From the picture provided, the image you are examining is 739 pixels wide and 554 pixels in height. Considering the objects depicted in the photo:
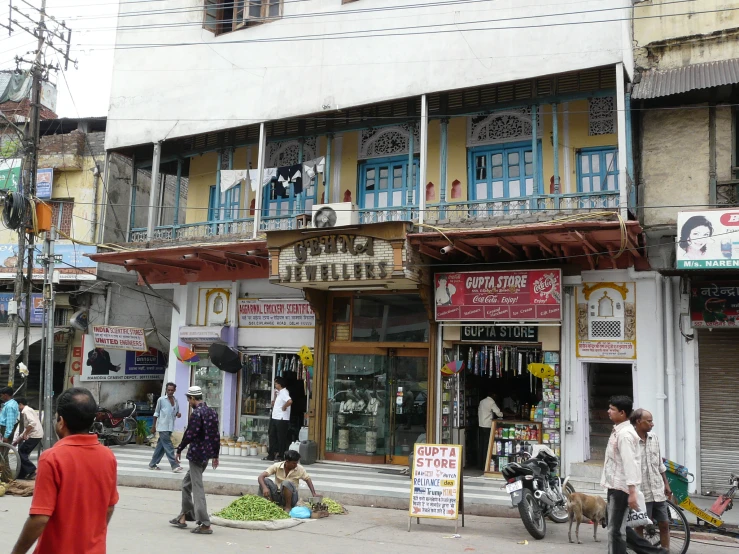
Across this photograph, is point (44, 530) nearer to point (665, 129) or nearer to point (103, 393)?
point (665, 129)

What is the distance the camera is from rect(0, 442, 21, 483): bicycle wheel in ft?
38.2

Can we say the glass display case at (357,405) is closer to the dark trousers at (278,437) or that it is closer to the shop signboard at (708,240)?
the dark trousers at (278,437)

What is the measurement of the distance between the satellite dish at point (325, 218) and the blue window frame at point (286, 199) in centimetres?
189

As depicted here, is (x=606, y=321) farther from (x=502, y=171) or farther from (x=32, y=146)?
(x=32, y=146)

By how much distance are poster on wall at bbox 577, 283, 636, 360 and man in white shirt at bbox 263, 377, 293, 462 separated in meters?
5.87

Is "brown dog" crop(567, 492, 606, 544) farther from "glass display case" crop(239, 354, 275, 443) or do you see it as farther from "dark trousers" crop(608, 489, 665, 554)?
"glass display case" crop(239, 354, 275, 443)

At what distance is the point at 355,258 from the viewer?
13.5 m

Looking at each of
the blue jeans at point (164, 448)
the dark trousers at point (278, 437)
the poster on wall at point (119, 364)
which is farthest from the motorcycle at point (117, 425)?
the dark trousers at point (278, 437)

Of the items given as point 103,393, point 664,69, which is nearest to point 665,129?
point 664,69

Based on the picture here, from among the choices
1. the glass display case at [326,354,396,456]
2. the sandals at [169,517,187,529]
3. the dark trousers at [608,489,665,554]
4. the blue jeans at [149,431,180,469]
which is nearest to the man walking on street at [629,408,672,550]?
the dark trousers at [608,489,665,554]

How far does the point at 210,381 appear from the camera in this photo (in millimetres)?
17188

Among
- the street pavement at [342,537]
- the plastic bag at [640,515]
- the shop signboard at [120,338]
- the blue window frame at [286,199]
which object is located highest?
the blue window frame at [286,199]

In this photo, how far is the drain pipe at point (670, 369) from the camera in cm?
1225

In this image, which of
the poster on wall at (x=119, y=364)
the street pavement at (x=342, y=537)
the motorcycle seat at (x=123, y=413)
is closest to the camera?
the street pavement at (x=342, y=537)
